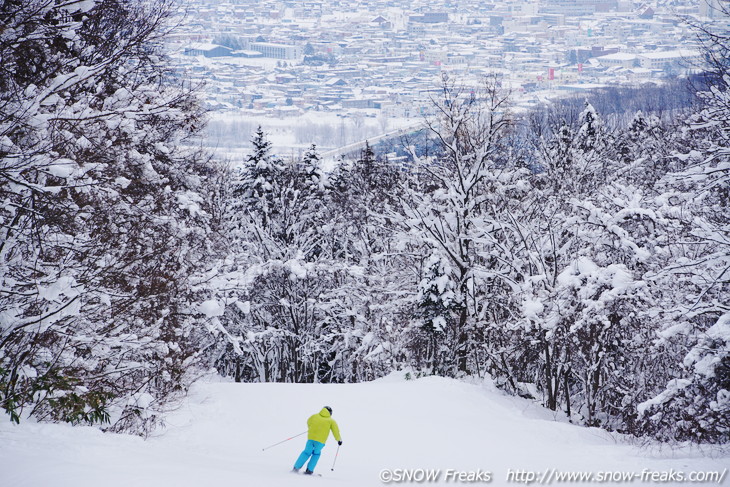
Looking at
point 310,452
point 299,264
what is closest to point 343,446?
point 310,452

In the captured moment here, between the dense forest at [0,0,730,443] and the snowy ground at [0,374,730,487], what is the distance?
82cm

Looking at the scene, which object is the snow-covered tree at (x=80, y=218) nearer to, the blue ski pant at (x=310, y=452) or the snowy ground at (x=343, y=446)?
the snowy ground at (x=343, y=446)

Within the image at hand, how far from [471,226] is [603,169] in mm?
15819

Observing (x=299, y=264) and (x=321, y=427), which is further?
(x=299, y=264)

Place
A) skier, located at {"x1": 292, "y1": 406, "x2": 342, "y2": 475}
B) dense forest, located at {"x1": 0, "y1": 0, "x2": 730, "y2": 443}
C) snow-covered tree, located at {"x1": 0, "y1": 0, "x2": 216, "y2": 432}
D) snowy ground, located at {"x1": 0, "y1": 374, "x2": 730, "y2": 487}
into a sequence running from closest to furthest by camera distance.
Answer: snowy ground, located at {"x1": 0, "y1": 374, "x2": 730, "y2": 487}, snow-covered tree, located at {"x1": 0, "y1": 0, "x2": 216, "y2": 432}, dense forest, located at {"x1": 0, "y1": 0, "x2": 730, "y2": 443}, skier, located at {"x1": 292, "y1": 406, "x2": 342, "y2": 475}

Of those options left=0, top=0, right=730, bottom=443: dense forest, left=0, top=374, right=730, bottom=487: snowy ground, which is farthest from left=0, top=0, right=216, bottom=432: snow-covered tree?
left=0, top=374, right=730, bottom=487: snowy ground

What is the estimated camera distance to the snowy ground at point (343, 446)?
7.64 meters

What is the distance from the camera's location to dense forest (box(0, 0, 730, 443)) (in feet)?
28.7

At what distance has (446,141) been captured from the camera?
66.3 feet

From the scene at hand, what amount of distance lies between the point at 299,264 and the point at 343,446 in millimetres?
11721

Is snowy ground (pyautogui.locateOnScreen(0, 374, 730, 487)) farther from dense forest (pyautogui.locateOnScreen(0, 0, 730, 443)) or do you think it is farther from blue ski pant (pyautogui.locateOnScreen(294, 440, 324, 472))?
dense forest (pyautogui.locateOnScreen(0, 0, 730, 443))

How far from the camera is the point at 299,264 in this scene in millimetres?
23344

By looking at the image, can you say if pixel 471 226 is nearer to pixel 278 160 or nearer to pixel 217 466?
pixel 217 466

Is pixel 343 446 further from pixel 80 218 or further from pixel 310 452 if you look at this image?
pixel 80 218
